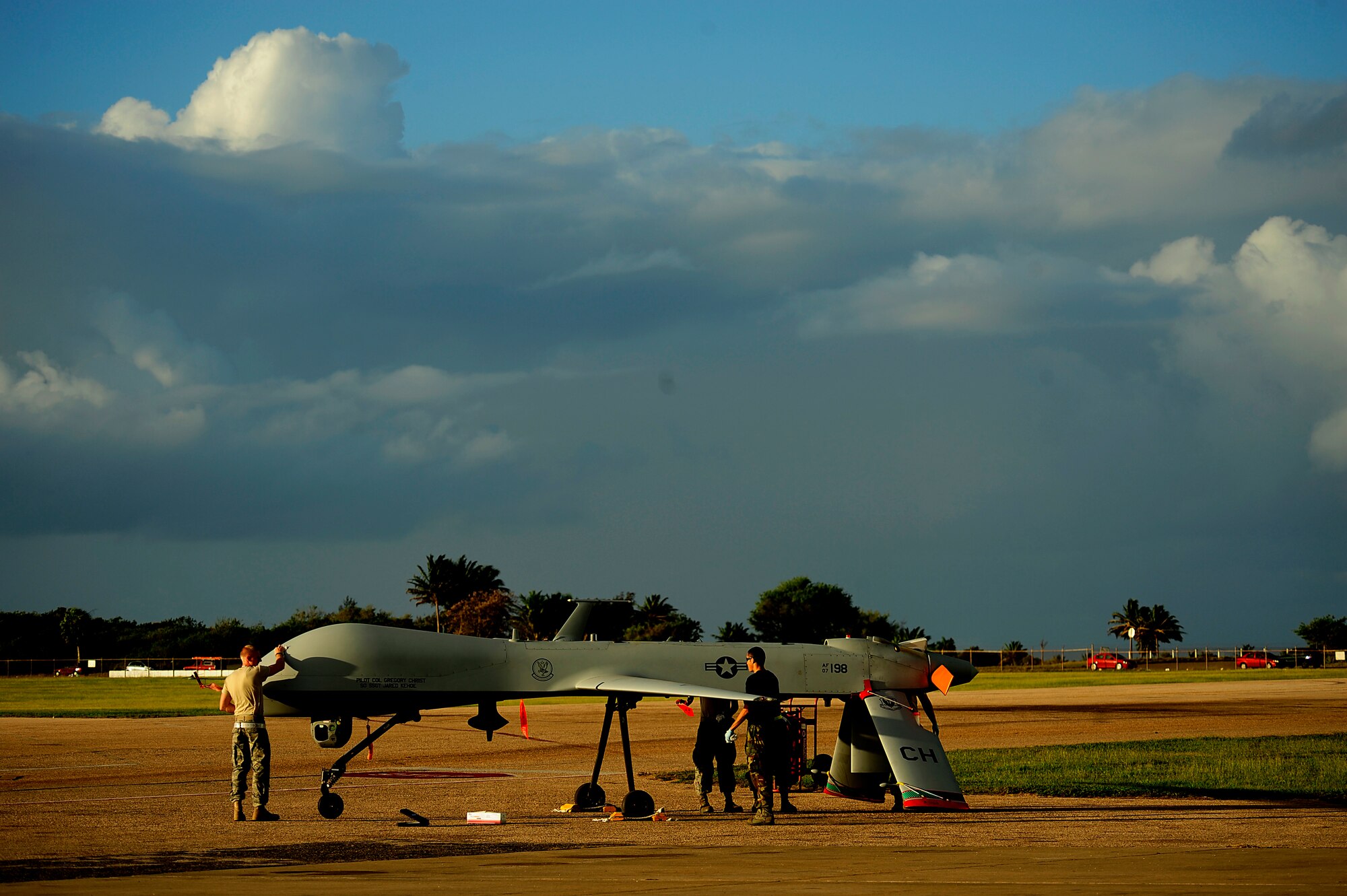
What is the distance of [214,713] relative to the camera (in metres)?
46.3

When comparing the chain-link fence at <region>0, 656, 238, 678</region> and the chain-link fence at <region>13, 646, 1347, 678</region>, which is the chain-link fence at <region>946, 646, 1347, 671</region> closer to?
the chain-link fence at <region>13, 646, 1347, 678</region>

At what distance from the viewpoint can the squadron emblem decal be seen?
16891 millimetres

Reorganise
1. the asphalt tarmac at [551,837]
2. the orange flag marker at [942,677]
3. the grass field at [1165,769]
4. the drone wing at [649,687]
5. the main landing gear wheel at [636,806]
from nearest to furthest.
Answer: the asphalt tarmac at [551,837] < the drone wing at [649,687] < the main landing gear wheel at [636,806] < the orange flag marker at [942,677] < the grass field at [1165,769]

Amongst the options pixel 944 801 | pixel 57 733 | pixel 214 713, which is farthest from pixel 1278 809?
pixel 214 713

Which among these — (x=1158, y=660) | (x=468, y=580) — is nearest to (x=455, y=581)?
(x=468, y=580)


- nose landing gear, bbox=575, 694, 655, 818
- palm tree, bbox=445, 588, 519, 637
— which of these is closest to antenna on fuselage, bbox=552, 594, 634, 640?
nose landing gear, bbox=575, 694, 655, 818

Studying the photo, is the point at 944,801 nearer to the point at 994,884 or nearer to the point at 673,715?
the point at 994,884

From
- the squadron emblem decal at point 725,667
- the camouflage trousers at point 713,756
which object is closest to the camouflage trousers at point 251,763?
the camouflage trousers at point 713,756

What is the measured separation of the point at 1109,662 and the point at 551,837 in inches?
Answer: 3857

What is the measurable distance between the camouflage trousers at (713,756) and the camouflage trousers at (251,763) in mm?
5410

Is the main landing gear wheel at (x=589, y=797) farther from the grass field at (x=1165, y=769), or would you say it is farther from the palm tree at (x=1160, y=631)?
the palm tree at (x=1160, y=631)

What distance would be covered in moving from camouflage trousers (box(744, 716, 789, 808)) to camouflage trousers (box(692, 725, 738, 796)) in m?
0.58

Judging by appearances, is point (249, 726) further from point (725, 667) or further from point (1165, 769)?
point (1165, 769)

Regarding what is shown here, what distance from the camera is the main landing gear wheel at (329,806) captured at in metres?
15.8
